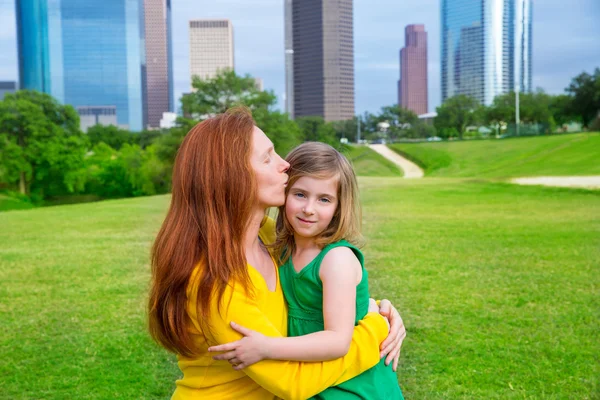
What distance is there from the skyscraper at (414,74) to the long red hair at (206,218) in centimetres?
14056

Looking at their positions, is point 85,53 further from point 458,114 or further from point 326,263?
point 326,263

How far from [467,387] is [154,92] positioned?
234 feet

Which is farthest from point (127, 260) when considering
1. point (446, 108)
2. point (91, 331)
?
point (446, 108)

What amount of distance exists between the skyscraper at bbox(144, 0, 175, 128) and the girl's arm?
5545cm

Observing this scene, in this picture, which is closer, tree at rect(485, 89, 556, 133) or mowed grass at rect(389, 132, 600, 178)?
mowed grass at rect(389, 132, 600, 178)

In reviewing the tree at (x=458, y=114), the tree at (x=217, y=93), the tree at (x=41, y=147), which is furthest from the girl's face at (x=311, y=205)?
the tree at (x=458, y=114)

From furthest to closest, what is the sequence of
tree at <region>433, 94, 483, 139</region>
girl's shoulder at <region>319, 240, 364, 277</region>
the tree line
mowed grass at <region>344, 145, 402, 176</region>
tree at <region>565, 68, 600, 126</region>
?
tree at <region>433, 94, 483, 139</region> < tree at <region>565, 68, 600, 126</region> < the tree line < mowed grass at <region>344, 145, 402, 176</region> < girl's shoulder at <region>319, 240, 364, 277</region>

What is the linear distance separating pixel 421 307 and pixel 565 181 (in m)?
14.8

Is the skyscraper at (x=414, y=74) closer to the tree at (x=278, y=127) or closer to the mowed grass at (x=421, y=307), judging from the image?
the tree at (x=278, y=127)

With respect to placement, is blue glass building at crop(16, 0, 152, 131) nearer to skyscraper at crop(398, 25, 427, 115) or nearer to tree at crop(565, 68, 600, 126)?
tree at crop(565, 68, 600, 126)

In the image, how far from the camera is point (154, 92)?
71688 millimetres

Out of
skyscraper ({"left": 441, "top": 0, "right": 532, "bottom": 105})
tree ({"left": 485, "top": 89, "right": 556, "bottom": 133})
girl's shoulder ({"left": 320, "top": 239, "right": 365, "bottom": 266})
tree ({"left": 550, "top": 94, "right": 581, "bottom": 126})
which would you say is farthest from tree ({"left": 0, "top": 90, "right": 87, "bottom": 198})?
skyscraper ({"left": 441, "top": 0, "right": 532, "bottom": 105})

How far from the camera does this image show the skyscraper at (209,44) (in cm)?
12088

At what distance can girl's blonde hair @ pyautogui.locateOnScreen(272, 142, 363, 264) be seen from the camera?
1.65 m
